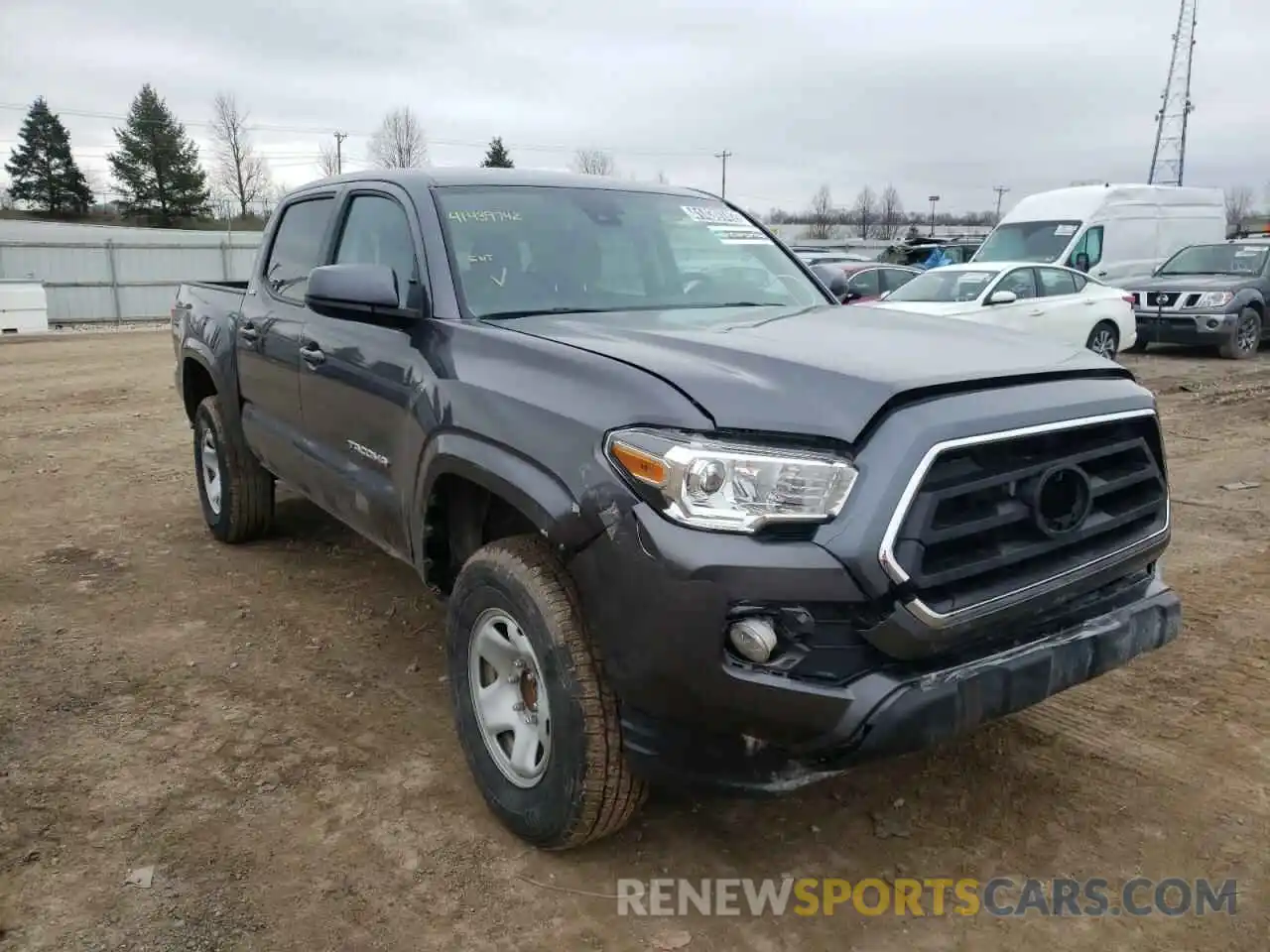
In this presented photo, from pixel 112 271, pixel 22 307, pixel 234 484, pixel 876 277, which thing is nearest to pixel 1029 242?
pixel 876 277

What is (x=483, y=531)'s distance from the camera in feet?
10.4

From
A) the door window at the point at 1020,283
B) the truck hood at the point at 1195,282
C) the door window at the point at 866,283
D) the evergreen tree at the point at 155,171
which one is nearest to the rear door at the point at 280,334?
the door window at the point at 1020,283

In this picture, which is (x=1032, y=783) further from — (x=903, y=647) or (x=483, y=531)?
(x=483, y=531)

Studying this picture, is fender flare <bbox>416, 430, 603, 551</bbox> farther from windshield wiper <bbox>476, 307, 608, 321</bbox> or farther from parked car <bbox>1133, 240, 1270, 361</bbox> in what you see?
parked car <bbox>1133, 240, 1270, 361</bbox>

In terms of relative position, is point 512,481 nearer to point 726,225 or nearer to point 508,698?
point 508,698

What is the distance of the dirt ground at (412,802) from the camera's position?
254 cm

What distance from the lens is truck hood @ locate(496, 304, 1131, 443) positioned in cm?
235

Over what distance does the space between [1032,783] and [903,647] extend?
1248mm

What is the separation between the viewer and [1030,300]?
12227mm

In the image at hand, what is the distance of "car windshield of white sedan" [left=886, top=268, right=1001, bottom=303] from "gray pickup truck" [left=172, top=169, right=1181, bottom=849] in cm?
898

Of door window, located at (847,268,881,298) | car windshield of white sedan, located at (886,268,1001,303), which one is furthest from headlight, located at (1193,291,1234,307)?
door window, located at (847,268,881,298)

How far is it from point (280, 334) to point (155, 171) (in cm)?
6591

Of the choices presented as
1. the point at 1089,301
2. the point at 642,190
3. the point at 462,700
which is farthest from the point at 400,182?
the point at 1089,301

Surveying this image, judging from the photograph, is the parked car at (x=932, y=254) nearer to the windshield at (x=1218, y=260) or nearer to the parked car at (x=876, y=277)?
the parked car at (x=876, y=277)
